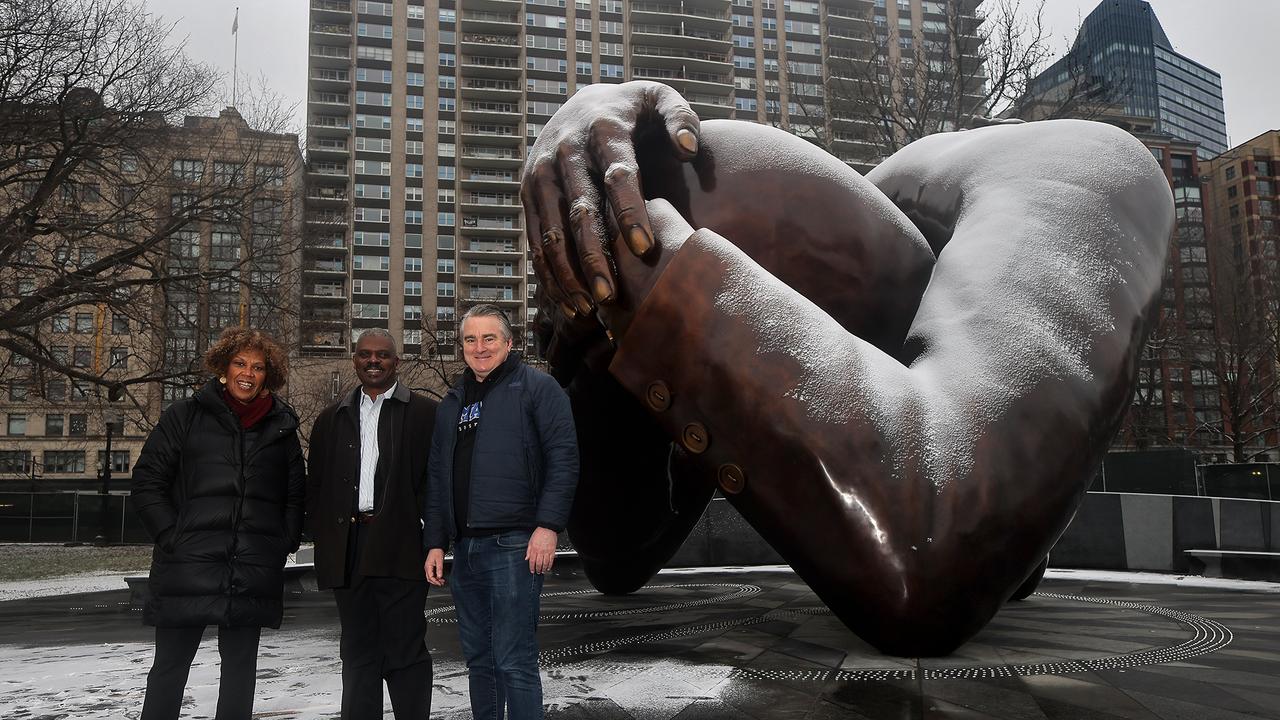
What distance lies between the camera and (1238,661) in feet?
13.6

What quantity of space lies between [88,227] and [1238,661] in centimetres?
1887

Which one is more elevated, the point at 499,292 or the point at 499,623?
the point at 499,292

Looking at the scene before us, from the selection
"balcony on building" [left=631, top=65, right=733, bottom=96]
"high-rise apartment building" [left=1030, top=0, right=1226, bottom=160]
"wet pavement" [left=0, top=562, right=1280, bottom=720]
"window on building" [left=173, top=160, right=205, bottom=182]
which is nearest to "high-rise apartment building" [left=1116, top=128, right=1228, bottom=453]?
"wet pavement" [left=0, top=562, right=1280, bottom=720]

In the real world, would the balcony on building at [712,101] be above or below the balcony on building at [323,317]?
above

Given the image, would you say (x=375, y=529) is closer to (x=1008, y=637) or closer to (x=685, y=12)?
(x=1008, y=637)

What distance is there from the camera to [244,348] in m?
3.84

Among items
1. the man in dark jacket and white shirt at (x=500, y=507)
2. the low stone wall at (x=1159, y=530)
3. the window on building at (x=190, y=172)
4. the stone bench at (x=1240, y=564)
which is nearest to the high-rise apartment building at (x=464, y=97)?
the window on building at (x=190, y=172)

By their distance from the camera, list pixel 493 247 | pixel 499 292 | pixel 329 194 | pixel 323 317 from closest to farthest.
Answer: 1. pixel 323 317
2. pixel 329 194
3. pixel 499 292
4. pixel 493 247

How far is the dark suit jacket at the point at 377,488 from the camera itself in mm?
3711

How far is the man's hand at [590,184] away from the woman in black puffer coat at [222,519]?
1.76m

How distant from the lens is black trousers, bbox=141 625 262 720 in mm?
3480

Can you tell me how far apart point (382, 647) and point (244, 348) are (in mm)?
1374

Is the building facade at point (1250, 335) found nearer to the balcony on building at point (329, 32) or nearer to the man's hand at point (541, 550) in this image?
the man's hand at point (541, 550)

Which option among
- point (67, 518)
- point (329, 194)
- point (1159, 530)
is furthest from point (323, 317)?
point (329, 194)
